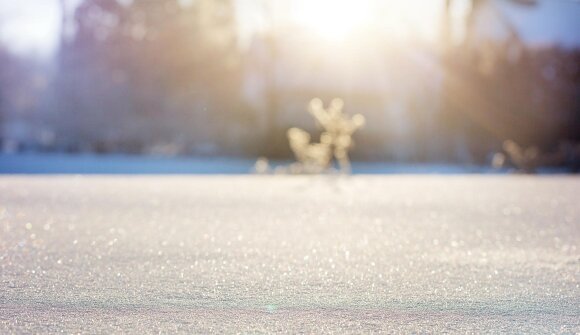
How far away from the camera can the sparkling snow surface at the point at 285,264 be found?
11.5 ft

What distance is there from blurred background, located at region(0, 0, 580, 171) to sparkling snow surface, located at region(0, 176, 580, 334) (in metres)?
11.0

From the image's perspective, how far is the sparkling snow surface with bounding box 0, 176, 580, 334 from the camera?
351cm

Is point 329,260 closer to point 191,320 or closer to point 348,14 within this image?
point 191,320

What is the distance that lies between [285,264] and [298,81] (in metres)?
17.8

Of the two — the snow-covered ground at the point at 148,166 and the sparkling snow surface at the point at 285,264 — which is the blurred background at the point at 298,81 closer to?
the snow-covered ground at the point at 148,166

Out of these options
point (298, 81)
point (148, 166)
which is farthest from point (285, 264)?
point (298, 81)

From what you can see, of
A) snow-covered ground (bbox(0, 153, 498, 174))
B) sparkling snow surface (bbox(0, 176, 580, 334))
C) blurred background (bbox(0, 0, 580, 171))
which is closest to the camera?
sparkling snow surface (bbox(0, 176, 580, 334))

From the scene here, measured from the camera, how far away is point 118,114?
2248 cm

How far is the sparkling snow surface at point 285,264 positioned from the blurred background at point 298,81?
11.0 meters

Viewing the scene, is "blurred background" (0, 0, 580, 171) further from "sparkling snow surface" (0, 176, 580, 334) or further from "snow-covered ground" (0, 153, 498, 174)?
"sparkling snow surface" (0, 176, 580, 334)

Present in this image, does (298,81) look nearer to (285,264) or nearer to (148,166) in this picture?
(148,166)

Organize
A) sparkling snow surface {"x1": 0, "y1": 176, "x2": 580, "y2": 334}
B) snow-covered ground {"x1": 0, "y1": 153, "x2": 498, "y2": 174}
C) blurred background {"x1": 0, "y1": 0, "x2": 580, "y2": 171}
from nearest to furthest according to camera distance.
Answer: sparkling snow surface {"x1": 0, "y1": 176, "x2": 580, "y2": 334} < snow-covered ground {"x1": 0, "y1": 153, "x2": 498, "y2": 174} < blurred background {"x1": 0, "y1": 0, "x2": 580, "y2": 171}

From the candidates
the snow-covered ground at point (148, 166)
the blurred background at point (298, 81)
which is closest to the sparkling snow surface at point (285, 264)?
the snow-covered ground at point (148, 166)

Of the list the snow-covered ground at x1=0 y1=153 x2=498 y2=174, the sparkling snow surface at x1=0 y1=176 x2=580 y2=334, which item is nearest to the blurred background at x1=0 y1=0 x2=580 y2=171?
the snow-covered ground at x1=0 y1=153 x2=498 y2=174
